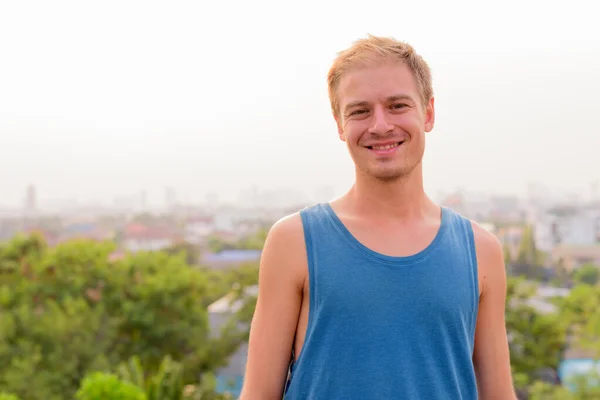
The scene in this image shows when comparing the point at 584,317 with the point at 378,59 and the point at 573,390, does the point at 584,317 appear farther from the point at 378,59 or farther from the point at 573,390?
the point at 378,59

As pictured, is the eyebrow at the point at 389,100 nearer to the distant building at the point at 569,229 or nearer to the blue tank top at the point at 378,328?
the blue tank top at the point at 378,328

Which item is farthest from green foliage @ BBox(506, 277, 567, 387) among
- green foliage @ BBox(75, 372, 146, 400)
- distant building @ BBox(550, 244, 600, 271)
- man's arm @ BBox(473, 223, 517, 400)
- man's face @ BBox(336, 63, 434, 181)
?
distant building @ BBox(550, 244, 600, 271)

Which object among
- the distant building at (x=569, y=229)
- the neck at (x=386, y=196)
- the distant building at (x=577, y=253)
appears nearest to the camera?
the neck at (x=386, y=196)

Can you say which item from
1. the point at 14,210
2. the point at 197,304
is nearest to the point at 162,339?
the point at 197,304

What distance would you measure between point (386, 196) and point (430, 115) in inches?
8.7

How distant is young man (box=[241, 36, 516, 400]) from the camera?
123 cm

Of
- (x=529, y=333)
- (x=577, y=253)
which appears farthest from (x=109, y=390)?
(x=577, y=253)

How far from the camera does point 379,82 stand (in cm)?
130

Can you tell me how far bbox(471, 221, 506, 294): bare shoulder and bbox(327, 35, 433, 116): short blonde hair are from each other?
0.33 metres

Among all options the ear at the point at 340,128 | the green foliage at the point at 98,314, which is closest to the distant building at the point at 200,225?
the green foliage at the point at 98,314

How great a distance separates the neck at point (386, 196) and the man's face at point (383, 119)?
0.03 m

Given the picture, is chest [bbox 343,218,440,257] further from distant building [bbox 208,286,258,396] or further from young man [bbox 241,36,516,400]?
distant building [bbox 208,286,258,396]

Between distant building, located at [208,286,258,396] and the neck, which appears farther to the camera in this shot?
distant building, located at [208,286,258,396]

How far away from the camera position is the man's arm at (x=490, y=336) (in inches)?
54.4
